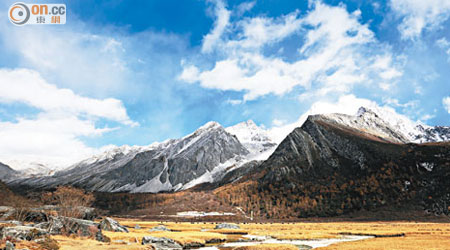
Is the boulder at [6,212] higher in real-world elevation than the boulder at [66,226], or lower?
higher

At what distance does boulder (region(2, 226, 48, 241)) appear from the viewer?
122 feet

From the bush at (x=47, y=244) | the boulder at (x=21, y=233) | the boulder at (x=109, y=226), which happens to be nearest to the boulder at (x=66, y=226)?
the boulder at (x=21, y=233)

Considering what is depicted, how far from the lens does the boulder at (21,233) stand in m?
37.1

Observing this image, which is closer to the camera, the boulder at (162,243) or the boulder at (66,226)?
the boulder at (162,243)

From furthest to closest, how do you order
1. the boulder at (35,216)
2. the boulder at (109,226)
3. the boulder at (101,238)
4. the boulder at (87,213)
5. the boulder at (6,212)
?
the boulder at (87,213), the boulder at (109,226), the boulder at (35,216), the boulder at (6,212), the boulder at (101,238)

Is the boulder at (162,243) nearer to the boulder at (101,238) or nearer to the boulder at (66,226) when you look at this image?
the boulder at (101,238)

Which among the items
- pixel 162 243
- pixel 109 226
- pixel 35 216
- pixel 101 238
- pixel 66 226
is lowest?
pixel 162 243

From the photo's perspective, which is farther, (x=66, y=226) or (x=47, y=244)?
(x=66, y=226)

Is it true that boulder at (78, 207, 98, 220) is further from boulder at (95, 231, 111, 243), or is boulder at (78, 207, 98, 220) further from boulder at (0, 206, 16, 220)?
boulder at (95, 231, 111, 243)

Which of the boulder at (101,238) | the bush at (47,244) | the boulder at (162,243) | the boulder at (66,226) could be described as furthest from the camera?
the boulder at (101,238)

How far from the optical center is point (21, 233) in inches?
1518

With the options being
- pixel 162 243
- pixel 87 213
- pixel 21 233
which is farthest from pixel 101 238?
pixel 87 213

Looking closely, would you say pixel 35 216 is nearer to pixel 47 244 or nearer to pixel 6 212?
pixel 6 212

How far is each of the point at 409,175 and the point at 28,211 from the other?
191 metres
